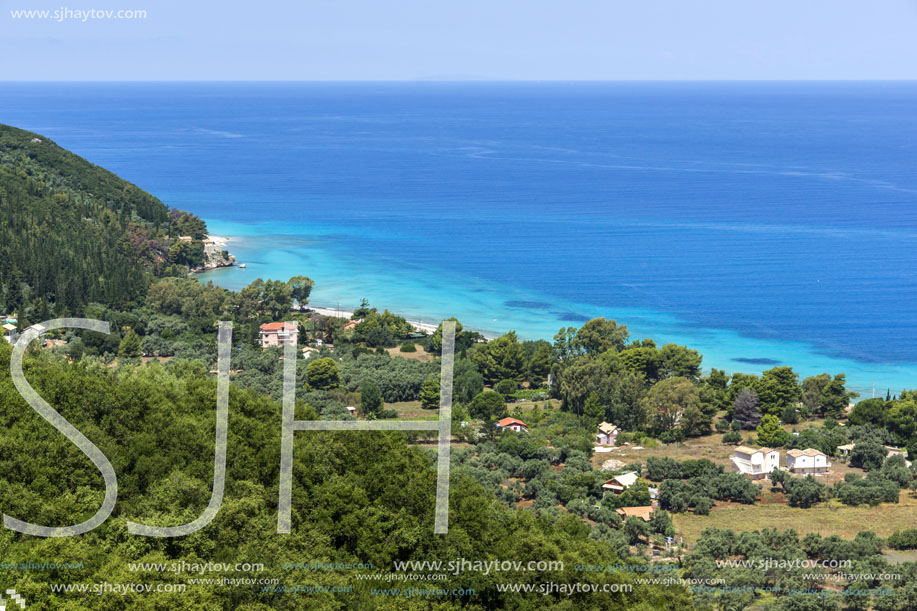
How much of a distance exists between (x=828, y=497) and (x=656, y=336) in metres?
21.0

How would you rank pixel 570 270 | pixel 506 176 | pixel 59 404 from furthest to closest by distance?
1. pixel 506 176
2. pixel 570 270
3. pixel 59 404

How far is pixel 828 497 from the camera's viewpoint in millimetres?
26422

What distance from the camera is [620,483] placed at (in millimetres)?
26234

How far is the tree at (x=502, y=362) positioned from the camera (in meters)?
37.9

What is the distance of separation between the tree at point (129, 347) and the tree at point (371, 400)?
11.4 metres

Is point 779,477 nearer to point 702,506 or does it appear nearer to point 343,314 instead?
point 702,506

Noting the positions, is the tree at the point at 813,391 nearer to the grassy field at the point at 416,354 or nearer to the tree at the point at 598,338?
the tree at the point at 598,338

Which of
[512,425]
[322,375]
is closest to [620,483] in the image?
[512,425]

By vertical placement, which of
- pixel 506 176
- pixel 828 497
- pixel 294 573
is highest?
pixel 506 176

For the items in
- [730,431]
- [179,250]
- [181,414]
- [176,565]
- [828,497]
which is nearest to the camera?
[176,565]

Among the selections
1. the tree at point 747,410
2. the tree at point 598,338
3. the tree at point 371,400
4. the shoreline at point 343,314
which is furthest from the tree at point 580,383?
the shoreline at point 343,314

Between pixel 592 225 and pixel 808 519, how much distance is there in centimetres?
5390

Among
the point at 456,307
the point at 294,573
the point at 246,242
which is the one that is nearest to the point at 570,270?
the point at 456,307

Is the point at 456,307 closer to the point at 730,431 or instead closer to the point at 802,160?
the point at 730,431
